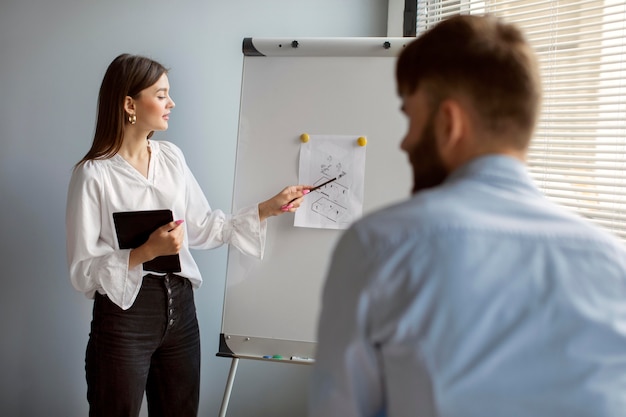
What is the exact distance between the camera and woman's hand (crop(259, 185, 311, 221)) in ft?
6.86

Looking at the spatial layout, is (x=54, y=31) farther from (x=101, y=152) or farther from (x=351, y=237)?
(x=351, y=237)

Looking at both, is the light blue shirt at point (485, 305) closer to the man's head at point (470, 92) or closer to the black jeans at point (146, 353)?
A: the man's head at point (470, 92)

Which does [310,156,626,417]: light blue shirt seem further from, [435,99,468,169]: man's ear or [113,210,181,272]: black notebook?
[113,210,181,272]: black notebook

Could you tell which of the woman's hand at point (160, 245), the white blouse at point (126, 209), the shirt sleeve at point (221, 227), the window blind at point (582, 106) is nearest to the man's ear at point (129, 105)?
the white blouse at point (126, 209)

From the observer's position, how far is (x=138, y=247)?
1909 millimetres

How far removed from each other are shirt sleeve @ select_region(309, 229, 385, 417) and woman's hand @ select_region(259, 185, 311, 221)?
125 centimetres

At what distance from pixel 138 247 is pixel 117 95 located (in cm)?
49

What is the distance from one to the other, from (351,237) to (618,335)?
343 millimetres

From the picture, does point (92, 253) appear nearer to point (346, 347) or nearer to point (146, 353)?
point (146, 353)

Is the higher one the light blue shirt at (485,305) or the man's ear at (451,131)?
the man's ear at (451,131)

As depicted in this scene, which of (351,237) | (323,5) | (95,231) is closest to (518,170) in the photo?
(351,237)

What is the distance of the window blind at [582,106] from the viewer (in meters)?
1.96

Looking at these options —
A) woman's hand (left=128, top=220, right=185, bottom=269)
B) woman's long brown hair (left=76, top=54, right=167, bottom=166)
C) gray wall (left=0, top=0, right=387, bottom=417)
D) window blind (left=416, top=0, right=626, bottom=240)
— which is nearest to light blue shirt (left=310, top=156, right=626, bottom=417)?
woman's hand (left=128, top=220, right=185, bottom=269)


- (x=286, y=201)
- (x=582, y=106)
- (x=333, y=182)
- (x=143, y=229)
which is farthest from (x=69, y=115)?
(x=582, y=106)
